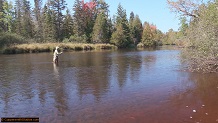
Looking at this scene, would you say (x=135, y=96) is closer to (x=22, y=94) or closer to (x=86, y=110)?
(x=86, y=110)

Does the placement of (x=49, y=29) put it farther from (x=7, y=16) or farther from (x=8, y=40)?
(x=8, y=40)

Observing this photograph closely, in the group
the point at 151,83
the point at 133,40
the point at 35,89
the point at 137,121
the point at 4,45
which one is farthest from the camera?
the point at 133,40

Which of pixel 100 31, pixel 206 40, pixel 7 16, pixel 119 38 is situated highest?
pixel 7 16

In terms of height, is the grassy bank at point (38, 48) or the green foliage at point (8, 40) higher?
the green foliage at point (8, 40)

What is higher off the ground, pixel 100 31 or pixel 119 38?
pixel 100 31

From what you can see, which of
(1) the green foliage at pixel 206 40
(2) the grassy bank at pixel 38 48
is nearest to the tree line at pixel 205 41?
(1) the green foliage at pixel 206 40

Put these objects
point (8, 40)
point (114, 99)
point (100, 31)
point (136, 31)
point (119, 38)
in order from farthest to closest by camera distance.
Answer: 1. point (136, 31)
2. point (119, 38)
3. point (100, 31)
4. point (8, 40)
5. point (114, 99)

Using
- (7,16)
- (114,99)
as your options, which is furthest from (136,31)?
(114,99)

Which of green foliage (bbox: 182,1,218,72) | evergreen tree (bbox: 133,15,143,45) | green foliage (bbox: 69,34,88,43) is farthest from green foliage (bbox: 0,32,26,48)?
green foliage (bbox: 182,1,218,72)

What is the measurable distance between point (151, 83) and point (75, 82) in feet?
14.7

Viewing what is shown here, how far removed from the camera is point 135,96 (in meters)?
11.8

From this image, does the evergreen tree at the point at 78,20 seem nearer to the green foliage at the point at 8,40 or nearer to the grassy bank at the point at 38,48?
the grassy bank at the point at 38,48

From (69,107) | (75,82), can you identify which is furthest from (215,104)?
(75,82)

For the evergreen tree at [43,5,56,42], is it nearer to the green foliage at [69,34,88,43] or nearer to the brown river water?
the green foliage at [69,34,88,43]
